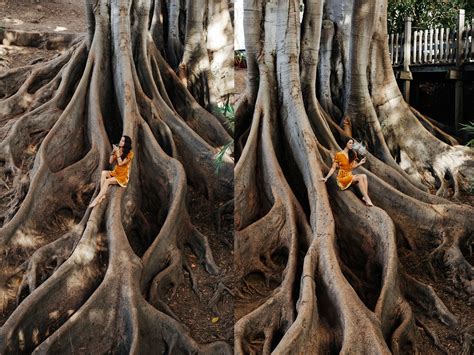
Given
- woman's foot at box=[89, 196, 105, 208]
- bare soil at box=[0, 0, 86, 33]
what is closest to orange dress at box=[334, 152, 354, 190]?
woman's foot at box=[89, 196, 105, 208]

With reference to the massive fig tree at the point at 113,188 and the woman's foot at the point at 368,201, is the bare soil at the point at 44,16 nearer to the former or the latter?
the massive fig tree at the point at 113,188

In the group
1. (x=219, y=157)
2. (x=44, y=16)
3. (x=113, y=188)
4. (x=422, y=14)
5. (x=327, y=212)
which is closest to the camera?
(x=327, y=212)

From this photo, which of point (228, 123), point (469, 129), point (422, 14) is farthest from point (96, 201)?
point (422, 14)

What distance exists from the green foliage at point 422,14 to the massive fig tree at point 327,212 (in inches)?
41.2

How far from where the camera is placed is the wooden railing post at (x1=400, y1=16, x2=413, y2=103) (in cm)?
355

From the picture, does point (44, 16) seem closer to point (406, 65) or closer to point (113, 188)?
point (113, 188)

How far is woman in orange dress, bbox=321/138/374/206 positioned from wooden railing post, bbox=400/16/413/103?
1125 millimetres

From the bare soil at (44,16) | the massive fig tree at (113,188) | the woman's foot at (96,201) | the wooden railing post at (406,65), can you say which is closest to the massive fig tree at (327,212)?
the wooden railing post at (406,65)

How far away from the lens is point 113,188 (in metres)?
2.51

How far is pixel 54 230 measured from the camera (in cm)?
267

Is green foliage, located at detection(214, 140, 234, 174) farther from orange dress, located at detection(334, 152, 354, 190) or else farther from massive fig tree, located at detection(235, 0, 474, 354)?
orange dress, located at detection(334, 152, 354, 190)

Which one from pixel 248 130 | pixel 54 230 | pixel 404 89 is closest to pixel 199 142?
pixel 248 130

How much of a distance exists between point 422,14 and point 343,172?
2536 millimetres

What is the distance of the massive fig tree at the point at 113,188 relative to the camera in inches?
87.2
